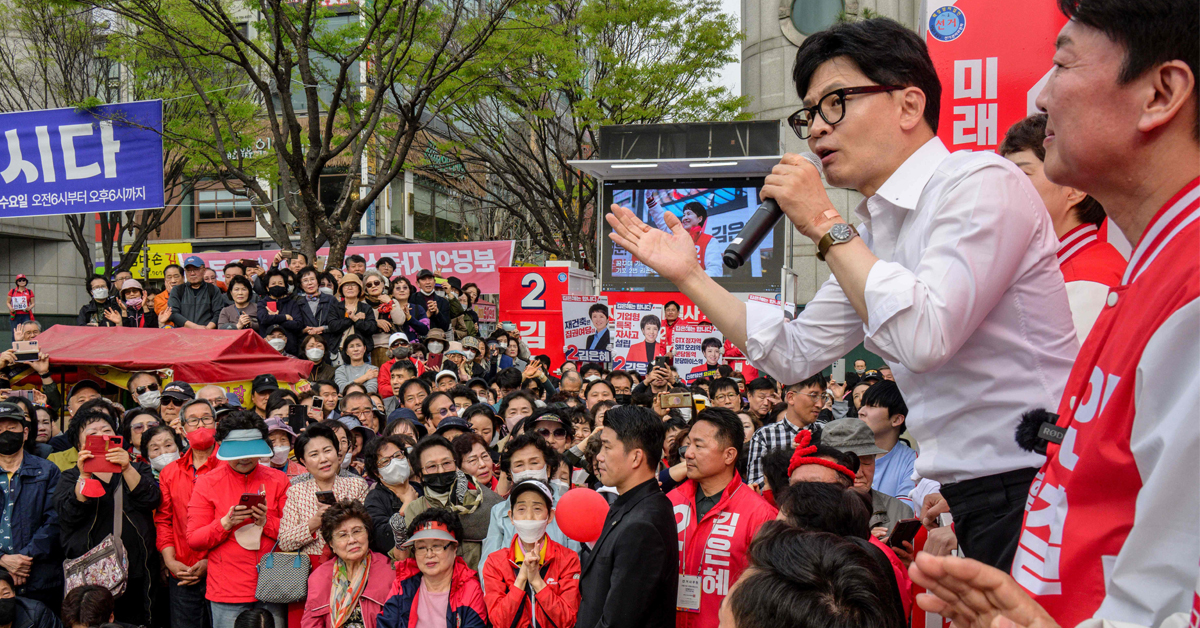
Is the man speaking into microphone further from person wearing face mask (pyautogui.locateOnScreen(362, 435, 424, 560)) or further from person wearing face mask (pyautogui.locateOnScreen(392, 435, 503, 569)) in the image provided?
person wearing face mask (pyautogui.locateOnScreen(362, 435, 424, 560))

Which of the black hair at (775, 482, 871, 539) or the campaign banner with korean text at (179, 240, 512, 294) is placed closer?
the black hair at (775, 482, 871, 539)

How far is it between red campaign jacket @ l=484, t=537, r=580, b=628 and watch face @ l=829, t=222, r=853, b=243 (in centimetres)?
282

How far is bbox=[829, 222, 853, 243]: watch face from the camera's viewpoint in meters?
1.65

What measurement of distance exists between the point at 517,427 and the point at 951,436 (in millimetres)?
4996

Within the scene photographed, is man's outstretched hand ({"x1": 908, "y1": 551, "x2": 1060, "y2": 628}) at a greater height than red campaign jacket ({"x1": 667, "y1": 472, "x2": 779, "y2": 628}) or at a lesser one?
greater

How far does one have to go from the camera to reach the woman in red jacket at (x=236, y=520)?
525 centimetres

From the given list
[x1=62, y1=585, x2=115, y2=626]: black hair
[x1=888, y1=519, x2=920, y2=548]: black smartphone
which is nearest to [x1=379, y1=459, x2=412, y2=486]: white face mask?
[x1=62, y1=585, x2=115, y2=626]: black hair

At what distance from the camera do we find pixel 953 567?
1060mm

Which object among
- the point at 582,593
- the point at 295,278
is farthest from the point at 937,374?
the point at 295,278

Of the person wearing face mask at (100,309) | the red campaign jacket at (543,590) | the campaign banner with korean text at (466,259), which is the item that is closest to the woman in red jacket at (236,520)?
the red campaign jacket at (543,590)

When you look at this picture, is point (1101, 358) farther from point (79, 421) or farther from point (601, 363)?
point (601, 363)

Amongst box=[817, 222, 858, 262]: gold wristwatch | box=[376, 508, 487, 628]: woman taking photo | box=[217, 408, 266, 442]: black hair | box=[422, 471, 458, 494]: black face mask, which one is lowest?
box=[376, 508, 487, 628]: woman taking photo

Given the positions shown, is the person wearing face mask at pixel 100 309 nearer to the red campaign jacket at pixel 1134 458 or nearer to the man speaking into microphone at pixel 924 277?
the man speaking into microphone at pixel 924 277

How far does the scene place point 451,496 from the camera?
5008mm
